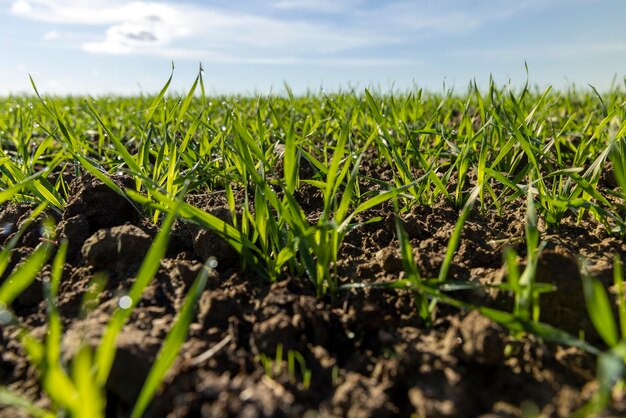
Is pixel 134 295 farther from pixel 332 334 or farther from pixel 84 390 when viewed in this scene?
pixel 332 334

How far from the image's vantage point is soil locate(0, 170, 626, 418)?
82 centimetres

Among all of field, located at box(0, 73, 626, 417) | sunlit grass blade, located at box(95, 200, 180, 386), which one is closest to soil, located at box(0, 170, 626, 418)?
field, located at box(0, 73, 626, 417)

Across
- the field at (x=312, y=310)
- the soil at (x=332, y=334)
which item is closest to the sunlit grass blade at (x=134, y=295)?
the field at (x=312, y=310)

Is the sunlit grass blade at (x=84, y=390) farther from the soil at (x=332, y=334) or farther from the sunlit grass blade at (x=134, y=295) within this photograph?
the soil at (x=332, y=334)

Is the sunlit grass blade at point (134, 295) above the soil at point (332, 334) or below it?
above

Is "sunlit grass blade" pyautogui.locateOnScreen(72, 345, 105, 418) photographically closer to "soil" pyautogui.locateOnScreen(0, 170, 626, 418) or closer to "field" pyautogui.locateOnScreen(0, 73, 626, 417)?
"field" pyautogui.locateOnScreen(0, 73, 626, 417)

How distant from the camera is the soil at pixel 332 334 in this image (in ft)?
2.70

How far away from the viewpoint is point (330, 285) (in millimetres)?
1104

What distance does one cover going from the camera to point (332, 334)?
101cm

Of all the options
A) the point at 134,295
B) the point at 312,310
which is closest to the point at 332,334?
the point at 312,310

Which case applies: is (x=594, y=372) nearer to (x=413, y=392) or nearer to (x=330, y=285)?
(x=413, y=392)

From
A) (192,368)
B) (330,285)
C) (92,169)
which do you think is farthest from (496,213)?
(92,169)

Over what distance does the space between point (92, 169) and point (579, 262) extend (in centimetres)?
127

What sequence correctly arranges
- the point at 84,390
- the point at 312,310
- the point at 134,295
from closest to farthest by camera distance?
1. the point at 84,390
2. the point at 134,295
3. the point at 312,310
